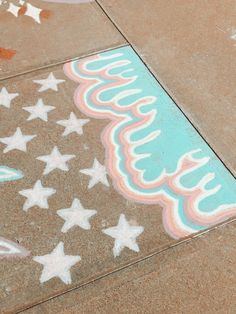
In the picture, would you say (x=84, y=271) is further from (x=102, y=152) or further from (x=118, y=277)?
(x=102, y=152)

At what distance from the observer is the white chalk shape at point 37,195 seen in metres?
3.07

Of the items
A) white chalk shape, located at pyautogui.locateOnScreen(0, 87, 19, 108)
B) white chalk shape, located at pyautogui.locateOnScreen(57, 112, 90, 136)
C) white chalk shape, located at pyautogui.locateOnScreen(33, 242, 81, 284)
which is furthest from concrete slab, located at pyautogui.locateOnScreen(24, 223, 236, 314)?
white chalk shape, located at pyautogui.locateOnScreen(0, 87, 19, 108)

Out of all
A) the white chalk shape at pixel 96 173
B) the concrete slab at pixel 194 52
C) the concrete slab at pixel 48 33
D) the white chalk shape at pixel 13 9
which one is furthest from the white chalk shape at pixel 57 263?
the white chalk shape at pixel 13 9

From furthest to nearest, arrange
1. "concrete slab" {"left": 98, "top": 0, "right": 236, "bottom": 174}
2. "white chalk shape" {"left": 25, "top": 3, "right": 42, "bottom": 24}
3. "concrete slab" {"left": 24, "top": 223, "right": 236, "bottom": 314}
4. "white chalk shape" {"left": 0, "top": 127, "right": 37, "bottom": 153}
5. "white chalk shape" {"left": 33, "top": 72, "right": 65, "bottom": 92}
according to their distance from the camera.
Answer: "white chalk shape" {"left": 25, "top": 3, "right": 42, "bottom": 24} < "white chalk shape" {"left": 33, "top": 72, "right": 65, "bottom": 92} < "concrete slab" {"left": 98, "top": 0, "right": 236, "bottom": 174} < "white chalk shape" {"left": 0, "top": 127, "right": 37, "bottom": 153} < "concrete slab" {"left": 24, "top": 223, "right": 236, "bottom": 314}

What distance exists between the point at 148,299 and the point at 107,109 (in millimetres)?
1471

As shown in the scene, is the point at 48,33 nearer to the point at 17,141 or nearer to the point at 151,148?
the point at 17,141

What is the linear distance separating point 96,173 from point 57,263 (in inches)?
26.5

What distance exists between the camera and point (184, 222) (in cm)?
299

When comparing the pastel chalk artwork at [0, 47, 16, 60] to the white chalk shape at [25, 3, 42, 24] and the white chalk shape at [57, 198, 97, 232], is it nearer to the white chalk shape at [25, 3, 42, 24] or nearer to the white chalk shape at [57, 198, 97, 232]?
the white chalk shape at [25, 3, 42, 24]

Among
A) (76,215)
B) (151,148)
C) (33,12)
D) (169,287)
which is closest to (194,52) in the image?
(151,148)

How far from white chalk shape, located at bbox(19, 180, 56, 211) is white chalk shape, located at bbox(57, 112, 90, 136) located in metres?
0.48

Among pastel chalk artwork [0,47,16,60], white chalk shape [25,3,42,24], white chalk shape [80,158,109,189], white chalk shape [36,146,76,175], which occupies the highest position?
white chalk shape [25,3,42,24]

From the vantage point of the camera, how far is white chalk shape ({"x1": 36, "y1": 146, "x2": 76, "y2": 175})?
3.26 meters

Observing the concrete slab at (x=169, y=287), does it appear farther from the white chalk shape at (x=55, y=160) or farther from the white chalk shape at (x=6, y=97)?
the white chalk shape at (x=6, y=97)
